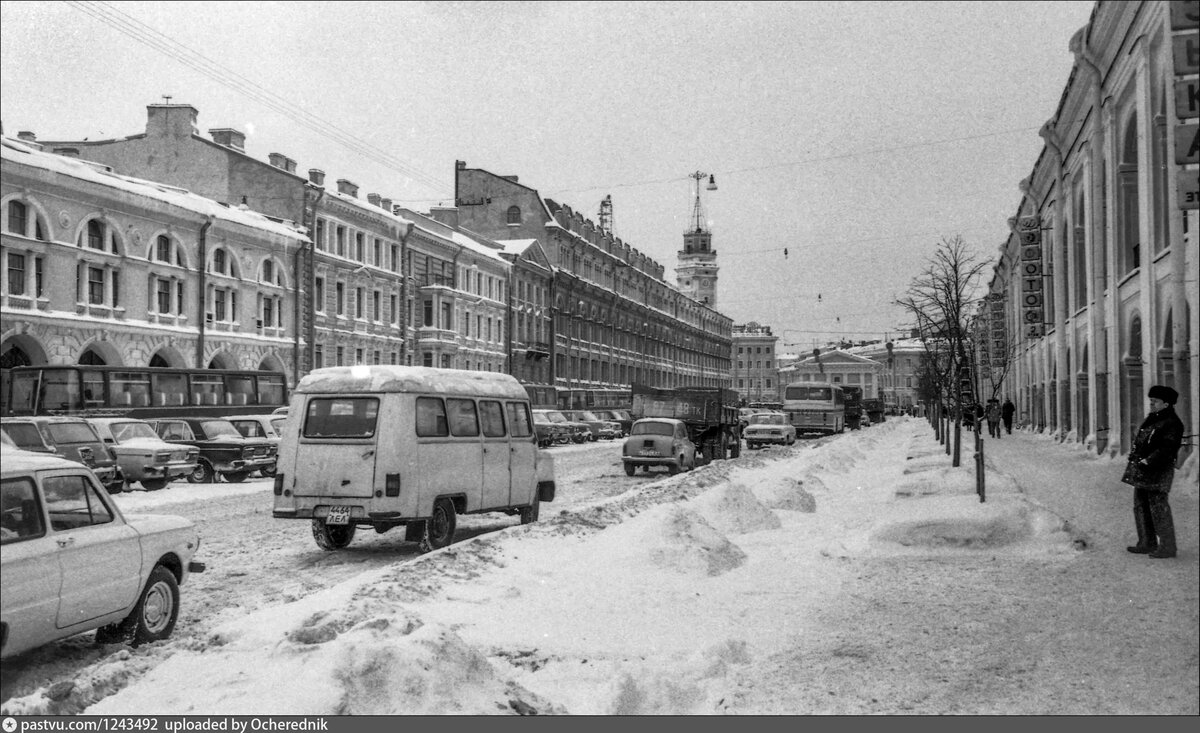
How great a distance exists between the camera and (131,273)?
3409 centimetres

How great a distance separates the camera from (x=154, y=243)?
116ft

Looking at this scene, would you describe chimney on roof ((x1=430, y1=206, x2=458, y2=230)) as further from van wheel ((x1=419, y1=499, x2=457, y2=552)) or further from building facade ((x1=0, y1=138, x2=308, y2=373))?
van wheel ((x1=419, y1=499, x2=457, y2=552))

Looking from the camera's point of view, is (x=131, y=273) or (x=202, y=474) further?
(x=131, y=273)

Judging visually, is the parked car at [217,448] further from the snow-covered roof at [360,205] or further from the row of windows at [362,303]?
the snow-covered roof at [360,205]

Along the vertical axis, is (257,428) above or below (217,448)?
above

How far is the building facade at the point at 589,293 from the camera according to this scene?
2896 inches

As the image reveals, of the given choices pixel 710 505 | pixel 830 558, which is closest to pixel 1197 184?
pixel 830 558

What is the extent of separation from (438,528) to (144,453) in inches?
483

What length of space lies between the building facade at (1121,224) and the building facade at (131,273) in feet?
91.2

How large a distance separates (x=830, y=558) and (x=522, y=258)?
185ft

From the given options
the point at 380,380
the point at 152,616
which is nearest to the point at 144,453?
the point at 380,380

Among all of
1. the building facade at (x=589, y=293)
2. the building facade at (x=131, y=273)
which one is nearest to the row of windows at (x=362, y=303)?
the building facade at (x=131, y=273)

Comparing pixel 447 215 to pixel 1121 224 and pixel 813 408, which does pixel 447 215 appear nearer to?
pixel 813 408

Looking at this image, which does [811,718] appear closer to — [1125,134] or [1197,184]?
[1197,184]
